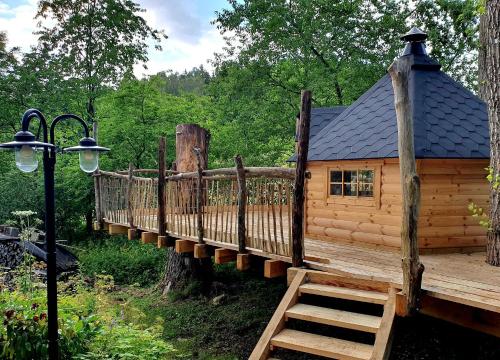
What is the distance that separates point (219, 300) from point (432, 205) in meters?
5.95

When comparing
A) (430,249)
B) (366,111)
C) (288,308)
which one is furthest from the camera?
(366,111)

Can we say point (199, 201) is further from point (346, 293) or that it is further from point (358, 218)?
point (346, 293)

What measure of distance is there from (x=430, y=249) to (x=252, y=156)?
9437mm

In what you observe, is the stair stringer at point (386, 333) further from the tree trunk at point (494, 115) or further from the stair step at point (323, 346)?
the tree trunk at point (494, 115)

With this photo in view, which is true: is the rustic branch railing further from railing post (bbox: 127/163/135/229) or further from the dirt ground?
the dirt ground

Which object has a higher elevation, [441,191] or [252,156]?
[252,156]

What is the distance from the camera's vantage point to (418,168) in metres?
7.36

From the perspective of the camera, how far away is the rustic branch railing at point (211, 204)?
632cm

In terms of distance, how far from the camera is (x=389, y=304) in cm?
477

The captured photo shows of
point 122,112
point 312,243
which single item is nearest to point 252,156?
point 122,112

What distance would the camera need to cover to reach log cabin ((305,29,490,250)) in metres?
7.44

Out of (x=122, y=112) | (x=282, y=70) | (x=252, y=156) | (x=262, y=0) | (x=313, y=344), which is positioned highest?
(x=262, y=0)

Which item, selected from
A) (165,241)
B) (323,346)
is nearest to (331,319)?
(323,346)

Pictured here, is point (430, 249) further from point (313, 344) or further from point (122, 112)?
point (122, 112)
